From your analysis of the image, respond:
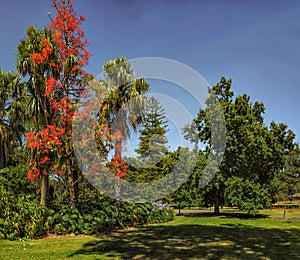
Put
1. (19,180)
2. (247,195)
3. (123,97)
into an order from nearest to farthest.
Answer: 1. (123,97)
2. (19,180)
3. (247,195)

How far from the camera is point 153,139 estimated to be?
38.9 metres

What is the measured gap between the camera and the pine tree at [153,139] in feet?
123

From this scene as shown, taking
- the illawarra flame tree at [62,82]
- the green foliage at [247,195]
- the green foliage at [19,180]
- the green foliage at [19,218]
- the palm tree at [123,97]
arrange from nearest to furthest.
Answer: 1. the green foliage at [19,218]
2. the illawarra flame tree at [62,82]
3. the palm tree at [123,97]
4. the green foliage at [19,180]
5. the green foliage at [247,195]

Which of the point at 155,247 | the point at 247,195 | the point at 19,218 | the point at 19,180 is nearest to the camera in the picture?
the point at 155,247

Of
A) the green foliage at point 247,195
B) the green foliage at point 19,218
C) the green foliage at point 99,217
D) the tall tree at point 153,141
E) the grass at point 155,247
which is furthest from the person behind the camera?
the tall tree at point 153,141

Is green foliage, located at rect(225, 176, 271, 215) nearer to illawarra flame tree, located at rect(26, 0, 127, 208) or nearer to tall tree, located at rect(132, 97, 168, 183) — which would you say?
illawarra flame tree, located at rect(26, 0, 127, 208)

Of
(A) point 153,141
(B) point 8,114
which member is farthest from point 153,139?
(B) point 8,114

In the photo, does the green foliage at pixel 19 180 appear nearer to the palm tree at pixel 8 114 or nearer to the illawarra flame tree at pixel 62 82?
the palm tree at pixel 8 114

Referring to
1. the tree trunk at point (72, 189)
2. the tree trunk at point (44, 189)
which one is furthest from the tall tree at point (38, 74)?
the tree trunk at point (72, 189)

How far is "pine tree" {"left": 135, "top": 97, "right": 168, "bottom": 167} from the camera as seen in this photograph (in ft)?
123

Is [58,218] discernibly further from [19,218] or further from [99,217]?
[99,217]

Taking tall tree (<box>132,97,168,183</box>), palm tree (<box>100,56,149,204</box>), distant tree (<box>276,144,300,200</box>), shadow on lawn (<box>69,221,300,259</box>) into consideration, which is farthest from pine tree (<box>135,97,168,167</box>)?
shadow on lawn (<box>69,221,300,259</box>)

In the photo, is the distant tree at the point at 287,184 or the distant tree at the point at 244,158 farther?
the distant tree at the point at 287,184

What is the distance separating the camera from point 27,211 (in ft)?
31.2
